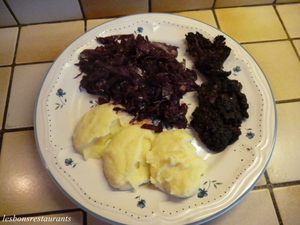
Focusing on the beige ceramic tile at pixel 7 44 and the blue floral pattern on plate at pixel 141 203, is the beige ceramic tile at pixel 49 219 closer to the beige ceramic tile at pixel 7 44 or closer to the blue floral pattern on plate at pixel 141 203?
the blue floral pattern on plate at pixel 141 203

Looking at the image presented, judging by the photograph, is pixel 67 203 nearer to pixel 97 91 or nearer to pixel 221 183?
pixel 97 91

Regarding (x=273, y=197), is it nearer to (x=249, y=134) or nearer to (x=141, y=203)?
(x=249, y=134)

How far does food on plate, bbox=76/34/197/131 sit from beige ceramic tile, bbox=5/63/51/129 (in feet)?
1.07

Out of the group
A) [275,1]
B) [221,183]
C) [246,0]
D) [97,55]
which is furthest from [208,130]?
[275,1]

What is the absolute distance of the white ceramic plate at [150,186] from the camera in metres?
1.04

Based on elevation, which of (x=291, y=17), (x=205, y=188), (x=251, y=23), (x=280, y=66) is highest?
(x=291, y=17)

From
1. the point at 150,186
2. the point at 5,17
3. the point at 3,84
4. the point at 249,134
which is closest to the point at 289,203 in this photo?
the point at 249,134

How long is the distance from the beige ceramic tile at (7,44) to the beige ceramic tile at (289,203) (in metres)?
1.71

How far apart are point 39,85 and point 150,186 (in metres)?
0.92

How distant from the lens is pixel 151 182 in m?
1.07

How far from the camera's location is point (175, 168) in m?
1.06

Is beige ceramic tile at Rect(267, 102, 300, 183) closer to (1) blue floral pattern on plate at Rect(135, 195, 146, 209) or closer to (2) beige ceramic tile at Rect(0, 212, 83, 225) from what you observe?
(1) blue floral pattern on plate at Rect(135, 195, 146, 209)

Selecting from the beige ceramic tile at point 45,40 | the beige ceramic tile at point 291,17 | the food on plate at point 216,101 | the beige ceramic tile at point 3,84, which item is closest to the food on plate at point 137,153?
the food on plate at point 216,101

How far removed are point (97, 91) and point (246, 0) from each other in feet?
4.10
